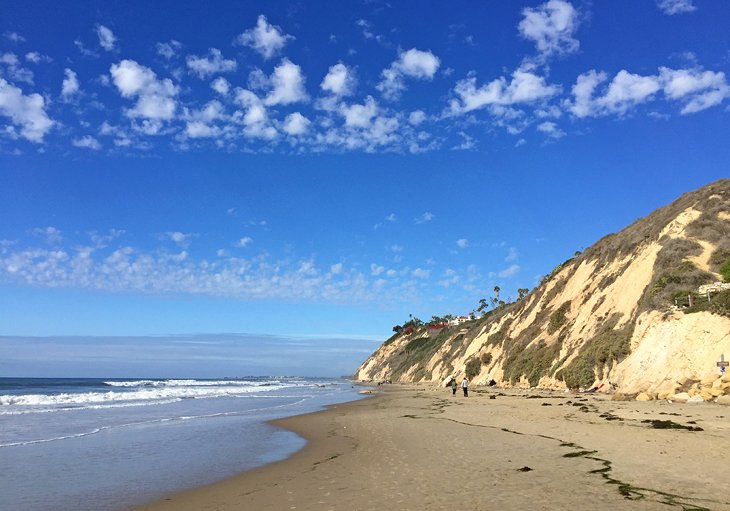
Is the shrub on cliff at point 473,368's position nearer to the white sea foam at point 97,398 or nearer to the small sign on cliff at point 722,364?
the white sea foam at point 97,398

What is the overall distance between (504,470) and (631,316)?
27.4 m

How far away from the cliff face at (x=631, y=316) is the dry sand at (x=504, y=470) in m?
7.57

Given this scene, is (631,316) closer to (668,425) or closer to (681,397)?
(681,397)

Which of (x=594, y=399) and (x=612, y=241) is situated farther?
(x=612, y=241)

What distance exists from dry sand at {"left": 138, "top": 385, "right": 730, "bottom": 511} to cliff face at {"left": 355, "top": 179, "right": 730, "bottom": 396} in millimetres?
7572

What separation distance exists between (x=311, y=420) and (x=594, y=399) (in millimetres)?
14698

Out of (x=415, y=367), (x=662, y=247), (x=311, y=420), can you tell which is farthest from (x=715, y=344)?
(x=415, y=367)

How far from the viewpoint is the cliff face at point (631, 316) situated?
24.6 m

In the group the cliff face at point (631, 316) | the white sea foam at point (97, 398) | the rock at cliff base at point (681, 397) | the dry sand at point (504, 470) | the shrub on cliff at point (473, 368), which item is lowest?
the white sea foam at point (97, 398)

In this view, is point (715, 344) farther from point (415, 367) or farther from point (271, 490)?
point (415, 367)

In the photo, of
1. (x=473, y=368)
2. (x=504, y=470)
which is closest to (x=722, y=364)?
(x=504, y=470)

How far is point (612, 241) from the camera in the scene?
4844 centimetres

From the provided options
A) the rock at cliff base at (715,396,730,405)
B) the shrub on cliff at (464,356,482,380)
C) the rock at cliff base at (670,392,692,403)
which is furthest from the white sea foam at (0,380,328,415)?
the rock at cliff base at (715,396,730,405)

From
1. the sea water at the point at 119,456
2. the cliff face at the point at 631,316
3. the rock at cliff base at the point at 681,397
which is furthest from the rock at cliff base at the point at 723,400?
the sea water at the point at 119,456
